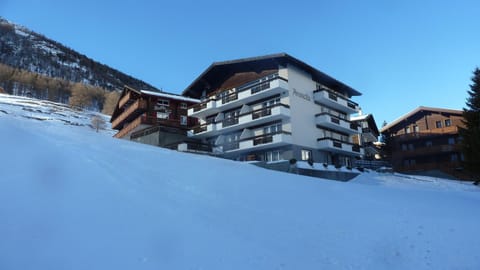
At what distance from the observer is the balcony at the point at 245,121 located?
3275 centimetres

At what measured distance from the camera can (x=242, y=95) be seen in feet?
119

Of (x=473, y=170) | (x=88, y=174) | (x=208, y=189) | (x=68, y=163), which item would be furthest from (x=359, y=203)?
(x=473, y=170)

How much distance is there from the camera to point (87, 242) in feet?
23.6

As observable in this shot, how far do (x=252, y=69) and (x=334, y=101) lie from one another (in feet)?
33.8

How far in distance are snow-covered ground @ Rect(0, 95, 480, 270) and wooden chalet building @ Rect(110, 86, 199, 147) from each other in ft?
77.1

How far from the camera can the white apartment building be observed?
33469 mm

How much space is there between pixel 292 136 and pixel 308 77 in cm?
864

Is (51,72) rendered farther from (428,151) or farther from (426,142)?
(428,151)

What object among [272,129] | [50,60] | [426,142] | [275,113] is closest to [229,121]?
[272,129]

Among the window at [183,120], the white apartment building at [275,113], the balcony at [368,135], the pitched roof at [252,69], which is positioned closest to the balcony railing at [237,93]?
the white apartment building at [275,113]

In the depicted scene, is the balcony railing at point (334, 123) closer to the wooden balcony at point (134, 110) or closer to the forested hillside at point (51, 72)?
the wooden balcony at point (134, 110)

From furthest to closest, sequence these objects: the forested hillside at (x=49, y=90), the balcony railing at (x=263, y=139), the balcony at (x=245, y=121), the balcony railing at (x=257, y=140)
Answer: the forested hillside at (x=49, y=90) → the balcony at (x=245, y=121) → the balcony railing at (x=263, y=139) → the balcony railing at (x=257, y=140)

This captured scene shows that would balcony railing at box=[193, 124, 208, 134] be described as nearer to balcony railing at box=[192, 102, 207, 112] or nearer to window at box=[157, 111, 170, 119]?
balcony railing at box=[192, 102, 207, 112]

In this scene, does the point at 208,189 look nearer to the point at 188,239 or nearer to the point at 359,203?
the point at 188,239
